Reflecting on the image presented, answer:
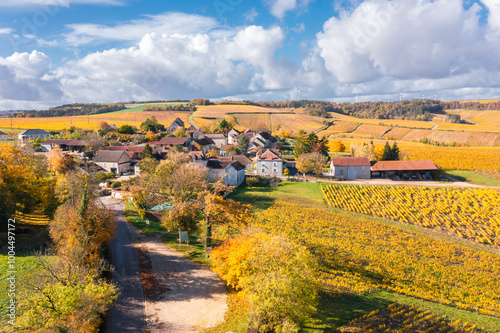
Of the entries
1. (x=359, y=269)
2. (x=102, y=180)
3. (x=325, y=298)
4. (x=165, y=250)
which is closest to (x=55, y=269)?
(x=165, y=250)

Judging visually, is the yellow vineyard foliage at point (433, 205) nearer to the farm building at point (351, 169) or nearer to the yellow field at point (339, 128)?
the farm building at point (351, 169)

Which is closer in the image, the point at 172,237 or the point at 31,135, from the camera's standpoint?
the point at 172,237

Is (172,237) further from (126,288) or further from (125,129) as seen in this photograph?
(125,129)

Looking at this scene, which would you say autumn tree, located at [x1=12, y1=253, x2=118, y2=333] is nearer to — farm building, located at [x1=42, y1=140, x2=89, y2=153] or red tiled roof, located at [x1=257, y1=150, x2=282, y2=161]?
red tiled roof, located at [x1=257, y1=150, x2=282, y2=161]

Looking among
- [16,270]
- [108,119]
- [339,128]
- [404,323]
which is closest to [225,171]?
[16,270]

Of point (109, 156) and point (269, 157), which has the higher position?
point (109, 156)

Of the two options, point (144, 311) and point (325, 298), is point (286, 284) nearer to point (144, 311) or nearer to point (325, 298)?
point (325, 298)

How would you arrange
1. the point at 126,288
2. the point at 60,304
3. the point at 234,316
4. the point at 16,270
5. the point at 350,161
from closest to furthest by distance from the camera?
the point at 60,304 < the point at 234,316 < the point at 16,270 < the point at 126,288 < the point at 350,161

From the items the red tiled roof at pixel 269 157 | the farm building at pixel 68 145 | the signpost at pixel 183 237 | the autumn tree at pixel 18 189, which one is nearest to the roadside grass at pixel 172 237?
the signpost at pixel 183 237
